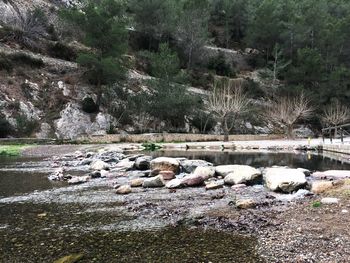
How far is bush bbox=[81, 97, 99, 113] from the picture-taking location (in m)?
50.0

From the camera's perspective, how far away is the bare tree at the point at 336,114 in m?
55.4

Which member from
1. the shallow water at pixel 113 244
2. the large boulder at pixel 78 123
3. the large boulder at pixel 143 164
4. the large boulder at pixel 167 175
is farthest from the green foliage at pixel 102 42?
the shallow water at pixel 113 244

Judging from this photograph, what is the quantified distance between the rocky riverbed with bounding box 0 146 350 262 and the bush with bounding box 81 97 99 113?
118 ft

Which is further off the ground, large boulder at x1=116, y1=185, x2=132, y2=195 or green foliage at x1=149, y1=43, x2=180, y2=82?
green foliage at x1=149, y1=43, x2=180, y2=82

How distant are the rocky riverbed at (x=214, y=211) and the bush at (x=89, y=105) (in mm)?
35849

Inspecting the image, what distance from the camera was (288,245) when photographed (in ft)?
21.7

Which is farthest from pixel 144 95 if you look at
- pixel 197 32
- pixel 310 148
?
pixel 197 32

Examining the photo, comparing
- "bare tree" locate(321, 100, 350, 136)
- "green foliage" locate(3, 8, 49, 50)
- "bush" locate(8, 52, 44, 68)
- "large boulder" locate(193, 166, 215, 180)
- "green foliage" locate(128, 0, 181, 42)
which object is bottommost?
"large boulder" locate(193, 166, 215, 180)

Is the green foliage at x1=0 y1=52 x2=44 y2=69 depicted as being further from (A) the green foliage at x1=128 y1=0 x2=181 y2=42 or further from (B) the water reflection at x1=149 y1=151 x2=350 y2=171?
(B) the water reflection at x1=149 y1=151 x2=350 y2=171

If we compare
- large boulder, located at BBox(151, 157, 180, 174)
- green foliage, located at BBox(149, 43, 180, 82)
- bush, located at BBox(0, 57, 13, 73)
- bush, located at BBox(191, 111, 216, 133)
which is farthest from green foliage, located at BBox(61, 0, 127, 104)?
large boulder, located at BBox(151, 157, 180, 174)

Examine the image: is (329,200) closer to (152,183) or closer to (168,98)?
(152,183)

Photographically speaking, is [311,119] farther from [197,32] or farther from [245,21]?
[245,21]

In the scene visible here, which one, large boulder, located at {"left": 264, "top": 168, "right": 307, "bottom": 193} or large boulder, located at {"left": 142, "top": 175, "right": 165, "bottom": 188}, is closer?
large boulder, located at {"left": 264, "top": 168, "right": 307, "bottom": 193}

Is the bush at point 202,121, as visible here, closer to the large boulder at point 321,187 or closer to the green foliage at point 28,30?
the green foliage at point 28,30
